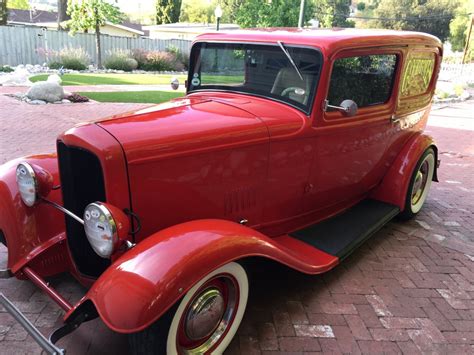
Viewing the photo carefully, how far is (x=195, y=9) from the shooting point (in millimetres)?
59562

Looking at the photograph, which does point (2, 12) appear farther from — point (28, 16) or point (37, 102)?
point (28, 16)

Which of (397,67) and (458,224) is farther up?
(397,67)

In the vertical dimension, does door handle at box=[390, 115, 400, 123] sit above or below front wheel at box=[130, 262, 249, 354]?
above

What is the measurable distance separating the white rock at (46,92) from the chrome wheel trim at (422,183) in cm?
923

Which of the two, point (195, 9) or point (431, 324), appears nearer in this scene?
point (431, 324)

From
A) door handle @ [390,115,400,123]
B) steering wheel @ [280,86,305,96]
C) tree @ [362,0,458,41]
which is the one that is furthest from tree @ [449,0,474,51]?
steering wheel @ [280,86,305,96]

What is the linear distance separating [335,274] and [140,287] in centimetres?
196

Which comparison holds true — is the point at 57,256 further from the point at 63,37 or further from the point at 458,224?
the point at 63,37

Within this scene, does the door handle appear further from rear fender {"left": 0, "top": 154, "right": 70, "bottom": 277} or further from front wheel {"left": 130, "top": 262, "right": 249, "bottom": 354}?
rear fender {"left": 0, "top": 154, "right": 70, "bottom": 277}

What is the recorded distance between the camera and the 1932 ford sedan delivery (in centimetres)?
203

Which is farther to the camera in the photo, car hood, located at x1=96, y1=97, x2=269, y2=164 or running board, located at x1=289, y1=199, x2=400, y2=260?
running board, located at x1=289, y1=199, x2=400, y2=260

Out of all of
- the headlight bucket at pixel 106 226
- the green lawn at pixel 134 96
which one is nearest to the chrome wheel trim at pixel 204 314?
the headlight bucket at pixel 106 226

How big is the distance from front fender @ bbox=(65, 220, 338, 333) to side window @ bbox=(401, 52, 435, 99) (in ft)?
8.49

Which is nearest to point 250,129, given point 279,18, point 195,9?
point 279,18
